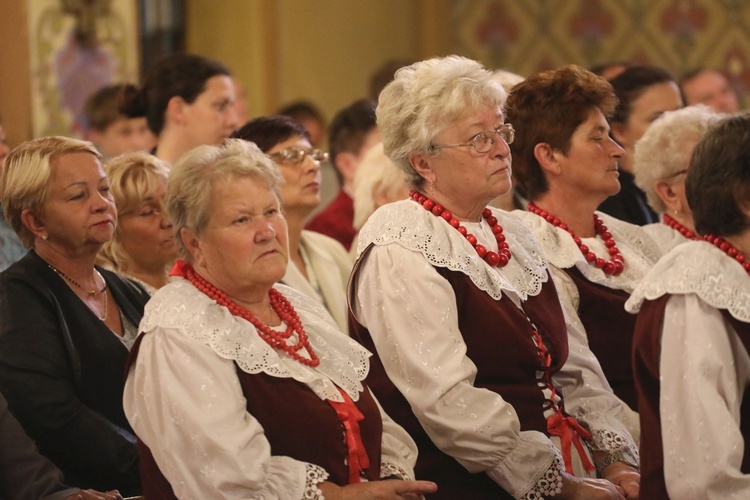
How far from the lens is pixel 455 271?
10.1 feet

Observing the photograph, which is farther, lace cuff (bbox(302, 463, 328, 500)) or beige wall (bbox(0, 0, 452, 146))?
beige wall (bbox(0, 0, 452, 146))

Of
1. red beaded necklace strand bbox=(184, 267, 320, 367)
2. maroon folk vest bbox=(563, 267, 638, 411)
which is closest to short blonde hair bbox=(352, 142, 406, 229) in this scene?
maroon folk vest bbox=(563, 267, 638, 411)

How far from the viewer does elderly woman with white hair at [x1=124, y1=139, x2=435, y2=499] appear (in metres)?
2.65

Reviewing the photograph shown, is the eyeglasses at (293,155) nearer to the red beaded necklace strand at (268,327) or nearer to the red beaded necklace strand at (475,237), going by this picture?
the red beaded necklace strand at (475,237)

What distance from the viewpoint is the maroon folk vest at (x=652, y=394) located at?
2.63m

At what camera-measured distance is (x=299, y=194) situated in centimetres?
424

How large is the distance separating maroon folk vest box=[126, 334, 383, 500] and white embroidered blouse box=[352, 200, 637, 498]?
0.88 feet

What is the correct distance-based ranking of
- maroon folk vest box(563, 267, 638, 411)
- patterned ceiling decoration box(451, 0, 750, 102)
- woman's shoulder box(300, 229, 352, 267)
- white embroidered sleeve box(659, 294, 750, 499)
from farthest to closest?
patterned ceiling decoration box(451, 0, 750, 102) < woman's shoulder box(300, 229, 352, 267) < maroon folk vest box(563, 267, 638, 411) < white embroidered sleeve box(659, 294, 750, 499)

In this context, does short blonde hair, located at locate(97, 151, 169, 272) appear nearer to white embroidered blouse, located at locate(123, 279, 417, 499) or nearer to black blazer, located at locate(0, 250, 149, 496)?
black blazer, located at locate(0, 250, 149, 496)

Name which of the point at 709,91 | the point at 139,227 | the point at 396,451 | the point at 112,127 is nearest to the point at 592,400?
the point at 396,451

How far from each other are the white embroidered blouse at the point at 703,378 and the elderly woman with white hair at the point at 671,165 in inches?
57.5

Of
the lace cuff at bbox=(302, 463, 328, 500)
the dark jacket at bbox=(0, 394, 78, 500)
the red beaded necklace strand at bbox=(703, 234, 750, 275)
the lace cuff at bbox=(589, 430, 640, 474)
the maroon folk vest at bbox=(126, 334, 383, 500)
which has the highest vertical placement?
the red beaded necklace strand at bbox=(703, 234, 750, 275)

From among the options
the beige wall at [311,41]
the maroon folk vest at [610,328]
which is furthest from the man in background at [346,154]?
the maroon folk vest at [610,328]

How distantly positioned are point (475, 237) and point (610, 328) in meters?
0.62
